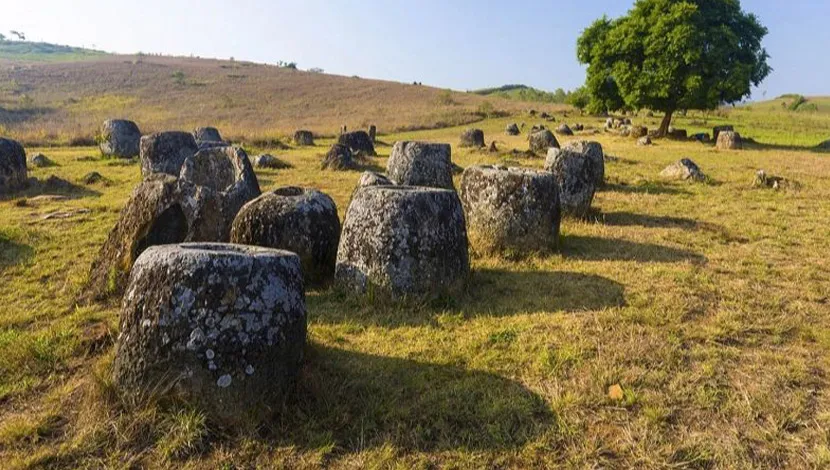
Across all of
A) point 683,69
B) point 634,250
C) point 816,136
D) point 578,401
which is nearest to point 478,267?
point 634,250

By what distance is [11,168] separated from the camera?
14.6 metres

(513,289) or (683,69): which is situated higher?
(683,69)

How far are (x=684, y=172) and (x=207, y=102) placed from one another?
5402 centimetres

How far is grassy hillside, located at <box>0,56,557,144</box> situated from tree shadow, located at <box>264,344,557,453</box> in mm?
26655

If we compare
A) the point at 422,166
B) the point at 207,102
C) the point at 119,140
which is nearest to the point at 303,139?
the point at 119,140

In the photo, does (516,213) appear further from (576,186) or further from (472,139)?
(472,139)

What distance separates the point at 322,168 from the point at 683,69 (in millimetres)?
19722

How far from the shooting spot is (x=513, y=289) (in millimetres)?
7160

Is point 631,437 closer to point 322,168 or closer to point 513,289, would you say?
point 513,289

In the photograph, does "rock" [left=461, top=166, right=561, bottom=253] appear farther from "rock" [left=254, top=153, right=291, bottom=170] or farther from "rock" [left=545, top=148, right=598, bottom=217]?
"rock" [left=254, top=153, right=291, bottom=170]

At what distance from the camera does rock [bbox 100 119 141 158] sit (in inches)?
851

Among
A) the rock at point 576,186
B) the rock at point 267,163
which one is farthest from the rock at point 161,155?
the rock at point 576,186

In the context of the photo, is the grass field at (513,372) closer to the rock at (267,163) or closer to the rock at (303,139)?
the rock at (267,163)

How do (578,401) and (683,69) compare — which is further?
(683,69)
